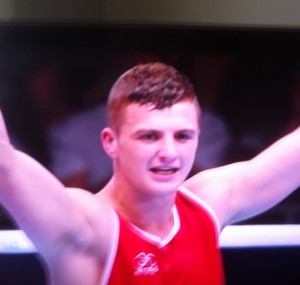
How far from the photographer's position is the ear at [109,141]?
147 cm

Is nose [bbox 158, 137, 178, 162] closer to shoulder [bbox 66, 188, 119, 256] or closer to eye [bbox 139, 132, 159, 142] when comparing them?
eye [bbox 139, 132, 159, 142]

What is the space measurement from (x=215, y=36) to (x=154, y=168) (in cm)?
38

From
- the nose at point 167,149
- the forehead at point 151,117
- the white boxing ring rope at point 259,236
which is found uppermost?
the forehead at point 151,117

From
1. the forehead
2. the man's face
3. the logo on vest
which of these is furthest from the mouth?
the logo on vest

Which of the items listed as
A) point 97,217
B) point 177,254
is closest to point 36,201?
point 97,217

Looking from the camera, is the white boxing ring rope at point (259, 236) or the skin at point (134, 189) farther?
the white boxing ring rope at point (259, 236)

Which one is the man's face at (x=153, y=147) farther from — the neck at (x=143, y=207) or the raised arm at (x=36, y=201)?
the raised arm at (x=36, y=201)

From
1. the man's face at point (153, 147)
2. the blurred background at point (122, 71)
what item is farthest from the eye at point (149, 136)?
the blurred background at point (122, 71)

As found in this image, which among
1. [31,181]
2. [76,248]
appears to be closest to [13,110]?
[31,181]

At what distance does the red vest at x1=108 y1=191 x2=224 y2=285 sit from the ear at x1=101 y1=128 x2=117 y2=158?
166 mm

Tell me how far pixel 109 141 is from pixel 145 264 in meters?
0.32

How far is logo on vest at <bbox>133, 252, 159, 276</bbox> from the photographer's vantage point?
1430mm

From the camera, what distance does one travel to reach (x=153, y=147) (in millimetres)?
1449

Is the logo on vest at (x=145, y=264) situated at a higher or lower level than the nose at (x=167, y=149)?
lower
